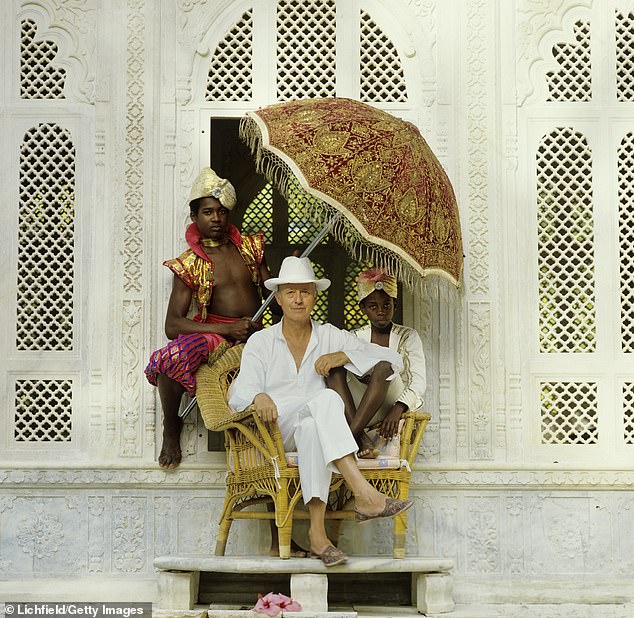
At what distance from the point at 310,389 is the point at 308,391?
0.02 meters

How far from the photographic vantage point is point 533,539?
838 centimetres

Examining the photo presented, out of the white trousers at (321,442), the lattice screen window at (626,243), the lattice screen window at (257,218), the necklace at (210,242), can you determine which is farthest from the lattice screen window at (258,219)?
the white trousers at (321,442)

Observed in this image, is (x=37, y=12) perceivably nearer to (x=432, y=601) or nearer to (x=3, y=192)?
(x=3, y=192)

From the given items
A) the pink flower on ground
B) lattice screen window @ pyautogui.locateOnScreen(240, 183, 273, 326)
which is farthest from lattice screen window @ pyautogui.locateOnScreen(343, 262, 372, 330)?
the pink flower on ground

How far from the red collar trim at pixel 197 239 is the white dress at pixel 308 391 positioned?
0.83 m

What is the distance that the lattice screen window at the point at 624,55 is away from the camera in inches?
347

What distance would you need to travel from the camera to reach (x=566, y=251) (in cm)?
866

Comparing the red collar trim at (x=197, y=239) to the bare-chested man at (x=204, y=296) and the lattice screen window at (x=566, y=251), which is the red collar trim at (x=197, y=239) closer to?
the bare-chested man at (x=204, y=296)

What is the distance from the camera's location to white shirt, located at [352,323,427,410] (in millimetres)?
7980

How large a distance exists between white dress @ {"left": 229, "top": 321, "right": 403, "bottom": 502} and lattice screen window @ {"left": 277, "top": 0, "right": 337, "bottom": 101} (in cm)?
181

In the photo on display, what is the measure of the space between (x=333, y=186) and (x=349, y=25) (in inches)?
67.6

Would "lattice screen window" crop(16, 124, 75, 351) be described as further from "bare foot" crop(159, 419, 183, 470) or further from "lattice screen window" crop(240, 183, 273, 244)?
"lattice screen window" crop(240, 183, 273, 244)

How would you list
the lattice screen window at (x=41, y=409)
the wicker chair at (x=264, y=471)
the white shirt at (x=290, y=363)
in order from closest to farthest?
the wicker chair at (x=264, y=471), the white shirt at (x=290, y=363), the lattice screen window at (x=41, y=409)

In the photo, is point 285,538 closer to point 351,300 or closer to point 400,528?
point 400,528
